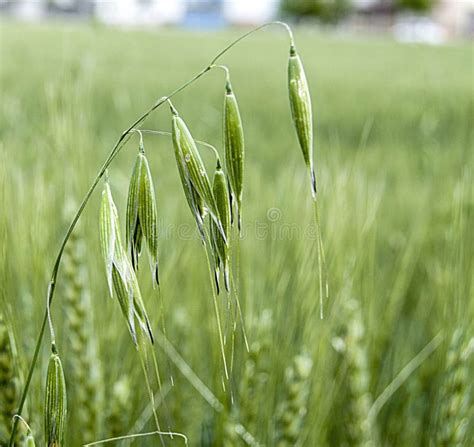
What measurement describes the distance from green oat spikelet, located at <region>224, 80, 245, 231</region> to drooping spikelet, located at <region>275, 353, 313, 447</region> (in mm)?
242

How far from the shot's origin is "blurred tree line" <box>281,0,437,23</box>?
21745 mm

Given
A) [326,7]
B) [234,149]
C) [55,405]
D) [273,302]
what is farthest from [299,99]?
[326,7]

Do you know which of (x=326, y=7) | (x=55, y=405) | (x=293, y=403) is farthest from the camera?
(x=326, y=7)

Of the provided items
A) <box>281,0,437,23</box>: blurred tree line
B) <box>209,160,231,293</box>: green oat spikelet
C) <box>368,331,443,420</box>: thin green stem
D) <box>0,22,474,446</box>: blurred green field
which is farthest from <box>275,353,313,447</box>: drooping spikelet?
<box>281,0,437,23</box>: blurred tree line

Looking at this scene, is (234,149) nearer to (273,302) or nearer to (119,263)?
(119,263)

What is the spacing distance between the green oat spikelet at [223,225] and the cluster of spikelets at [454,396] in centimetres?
28

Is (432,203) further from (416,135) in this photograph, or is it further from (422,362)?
(416,135)

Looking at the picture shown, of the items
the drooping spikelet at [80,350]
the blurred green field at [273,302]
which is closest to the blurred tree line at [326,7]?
the blurred green field at [273,302]

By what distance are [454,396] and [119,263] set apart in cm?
33

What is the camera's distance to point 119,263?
27 cm

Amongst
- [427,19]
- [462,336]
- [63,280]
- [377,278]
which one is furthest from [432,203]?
[427,19]

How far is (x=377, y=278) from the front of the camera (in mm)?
751

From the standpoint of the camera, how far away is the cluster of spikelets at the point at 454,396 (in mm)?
517

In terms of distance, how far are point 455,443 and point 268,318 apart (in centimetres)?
16
